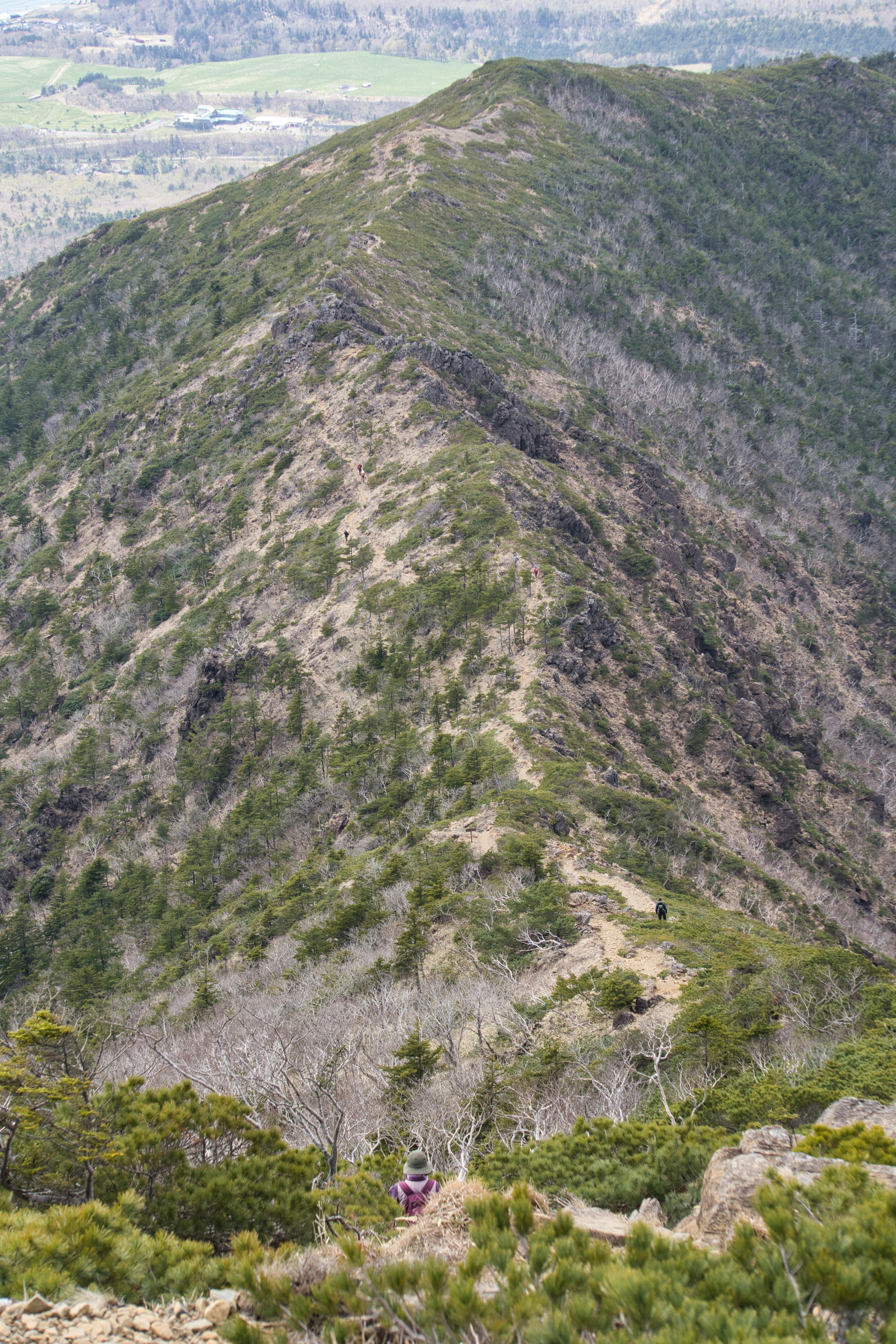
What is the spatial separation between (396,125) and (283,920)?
11863cm

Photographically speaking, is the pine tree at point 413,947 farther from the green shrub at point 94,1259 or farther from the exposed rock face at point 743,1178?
the green shrub at point 94,1259

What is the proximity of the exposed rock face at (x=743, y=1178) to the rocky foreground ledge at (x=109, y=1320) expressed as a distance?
197 inches

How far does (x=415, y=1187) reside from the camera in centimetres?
1180

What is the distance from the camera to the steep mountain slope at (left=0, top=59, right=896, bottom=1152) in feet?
92.0

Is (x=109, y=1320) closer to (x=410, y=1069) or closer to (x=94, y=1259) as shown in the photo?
(x=94, y=1259)

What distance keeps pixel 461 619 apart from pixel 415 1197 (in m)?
38.2

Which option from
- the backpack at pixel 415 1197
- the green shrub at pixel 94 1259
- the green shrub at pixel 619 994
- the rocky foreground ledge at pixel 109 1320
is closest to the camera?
the rocky foreground ledge at pixel 109 1320

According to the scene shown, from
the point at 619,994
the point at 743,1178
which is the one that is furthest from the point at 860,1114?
the point at 619,994

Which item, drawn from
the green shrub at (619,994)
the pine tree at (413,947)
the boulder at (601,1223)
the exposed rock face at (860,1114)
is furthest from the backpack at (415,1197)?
the pine tree at (413,947)

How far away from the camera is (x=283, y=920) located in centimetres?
3750

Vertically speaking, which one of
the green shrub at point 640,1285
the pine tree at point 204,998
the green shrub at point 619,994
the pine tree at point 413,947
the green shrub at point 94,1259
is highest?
the green shrub at point 640,1285

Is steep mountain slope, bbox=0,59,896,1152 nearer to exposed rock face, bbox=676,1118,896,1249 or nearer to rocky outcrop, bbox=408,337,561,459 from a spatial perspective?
rocky outcrop, bbox=408,337,561,459

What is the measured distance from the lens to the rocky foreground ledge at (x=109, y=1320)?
800 cm

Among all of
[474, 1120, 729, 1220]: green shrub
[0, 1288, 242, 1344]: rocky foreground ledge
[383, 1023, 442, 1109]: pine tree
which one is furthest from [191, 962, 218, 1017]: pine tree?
[0, 1288, 242, 1344]: rocky foreground ledge
